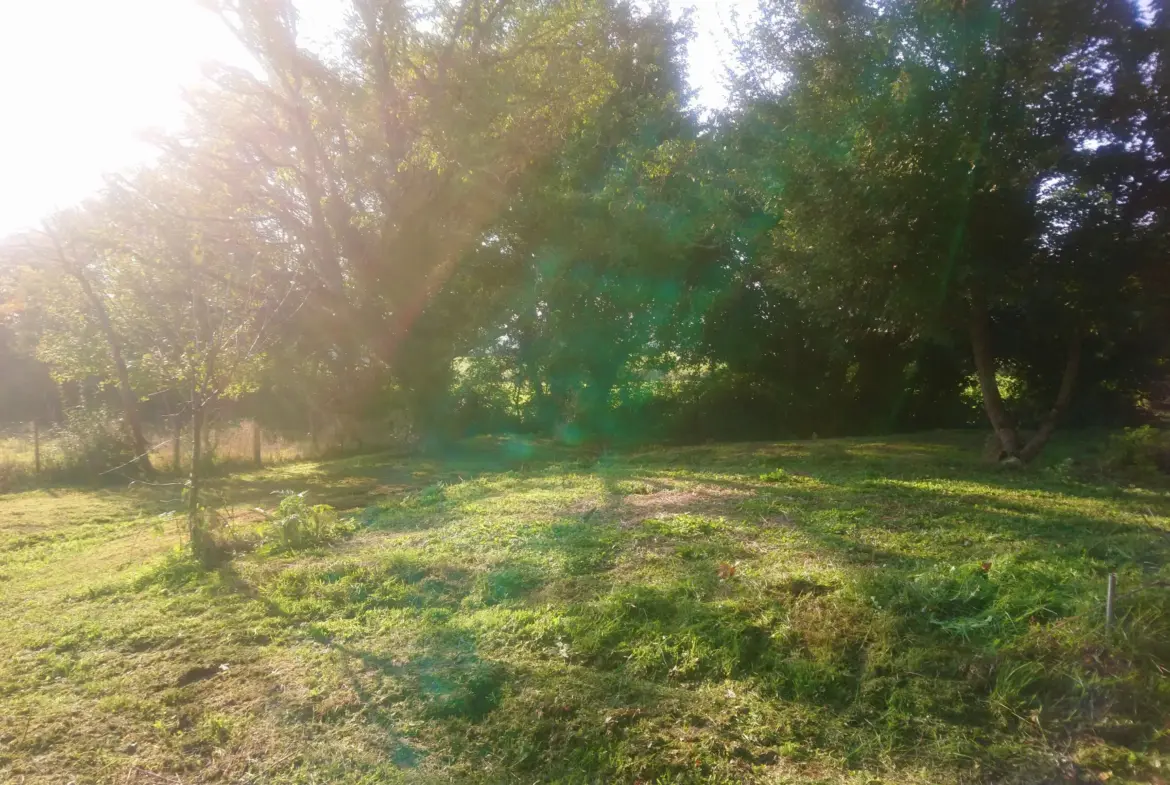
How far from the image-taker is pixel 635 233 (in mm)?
16234

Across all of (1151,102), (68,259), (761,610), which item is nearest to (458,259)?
(68,259)

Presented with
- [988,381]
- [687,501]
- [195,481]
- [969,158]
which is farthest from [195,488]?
[988,381]

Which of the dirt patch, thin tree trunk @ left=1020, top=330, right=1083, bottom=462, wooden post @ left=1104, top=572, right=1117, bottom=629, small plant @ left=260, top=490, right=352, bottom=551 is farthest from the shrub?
small plant @ left=260, top=490, right=352, bottom=551

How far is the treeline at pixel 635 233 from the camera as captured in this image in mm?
9203

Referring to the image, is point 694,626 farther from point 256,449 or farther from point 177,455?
point 256,449

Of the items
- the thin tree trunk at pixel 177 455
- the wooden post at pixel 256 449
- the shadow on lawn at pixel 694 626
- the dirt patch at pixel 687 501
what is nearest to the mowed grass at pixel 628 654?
the shadow on lawn at pixel 694 626

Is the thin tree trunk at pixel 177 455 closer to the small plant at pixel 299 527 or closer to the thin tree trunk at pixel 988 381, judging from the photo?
the small plant at pixel 299 527

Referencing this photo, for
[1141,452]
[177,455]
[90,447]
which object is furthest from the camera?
[90,447]

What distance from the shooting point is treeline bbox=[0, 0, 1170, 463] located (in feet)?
30.2

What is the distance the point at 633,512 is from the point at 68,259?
43.6ft

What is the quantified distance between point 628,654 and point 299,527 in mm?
3819

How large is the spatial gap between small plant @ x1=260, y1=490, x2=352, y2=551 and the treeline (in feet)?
4.01

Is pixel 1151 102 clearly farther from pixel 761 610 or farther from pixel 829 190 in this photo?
pixel 761 610

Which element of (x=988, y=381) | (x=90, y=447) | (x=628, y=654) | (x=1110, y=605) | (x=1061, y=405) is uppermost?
(x=988, y=381)
